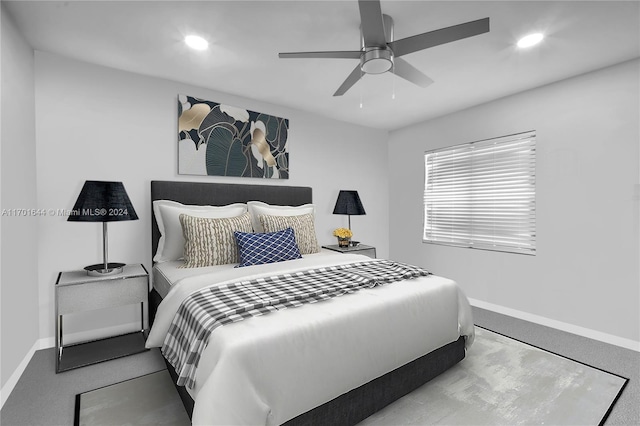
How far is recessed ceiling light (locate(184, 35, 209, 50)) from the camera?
2352 millimetres

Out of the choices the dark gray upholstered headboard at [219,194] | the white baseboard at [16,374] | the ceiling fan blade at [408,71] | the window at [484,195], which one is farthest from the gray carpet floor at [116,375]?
the ceiling fan blade at [408,71]

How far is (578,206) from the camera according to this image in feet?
10.1

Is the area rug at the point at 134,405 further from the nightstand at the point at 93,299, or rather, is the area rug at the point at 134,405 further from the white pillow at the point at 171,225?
the white pillow at the point at 171,225

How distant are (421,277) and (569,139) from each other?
218 centimetres

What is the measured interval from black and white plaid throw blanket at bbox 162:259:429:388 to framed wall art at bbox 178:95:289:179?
1.73m

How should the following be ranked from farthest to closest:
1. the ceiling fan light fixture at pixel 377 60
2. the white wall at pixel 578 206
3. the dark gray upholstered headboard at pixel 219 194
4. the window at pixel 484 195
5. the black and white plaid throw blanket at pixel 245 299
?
the window at pixel 484 195
the dark gray upholstered headboard at pixel 219 194
the white wall at pixel 578 206
the ceiling fan light fixture at pixel 377 60
the black and white plaid throw blanket at pixel 245 299

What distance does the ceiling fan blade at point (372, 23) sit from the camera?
1.59 metres

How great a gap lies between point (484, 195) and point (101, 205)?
391 centimetres

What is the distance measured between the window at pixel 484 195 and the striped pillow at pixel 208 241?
A: 284cm

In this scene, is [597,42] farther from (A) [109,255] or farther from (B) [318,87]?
(A) [109,255]

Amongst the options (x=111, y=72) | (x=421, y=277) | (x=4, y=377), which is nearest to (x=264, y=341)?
(x=421, y=277)

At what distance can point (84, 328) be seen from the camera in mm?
2791

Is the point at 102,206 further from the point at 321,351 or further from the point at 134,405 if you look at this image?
the point at 321,351

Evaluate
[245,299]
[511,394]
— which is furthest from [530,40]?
[245,299]
